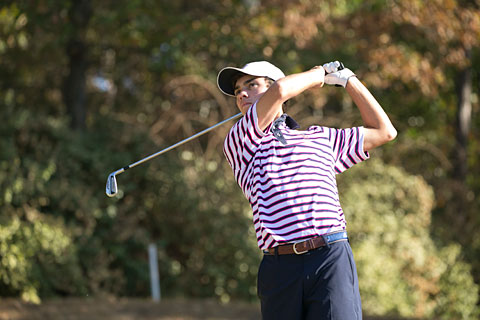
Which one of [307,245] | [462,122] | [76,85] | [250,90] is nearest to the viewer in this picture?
[307,245]

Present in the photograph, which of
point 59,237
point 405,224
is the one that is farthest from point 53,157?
point 405,224

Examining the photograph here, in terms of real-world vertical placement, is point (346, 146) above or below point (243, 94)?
below

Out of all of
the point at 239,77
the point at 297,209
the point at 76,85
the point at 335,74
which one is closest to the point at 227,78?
the point at 239,77

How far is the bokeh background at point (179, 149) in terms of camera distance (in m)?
7.60

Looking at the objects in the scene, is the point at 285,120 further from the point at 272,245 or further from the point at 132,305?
the point at 132,305

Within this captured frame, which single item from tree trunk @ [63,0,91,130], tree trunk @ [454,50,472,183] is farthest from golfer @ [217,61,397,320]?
tree trunk @ [454,50,472,183]

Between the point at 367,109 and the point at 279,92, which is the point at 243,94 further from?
the point at 367,109

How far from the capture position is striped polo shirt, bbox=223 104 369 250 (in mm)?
2652

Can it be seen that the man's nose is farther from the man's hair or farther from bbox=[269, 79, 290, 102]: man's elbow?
bbox=[269, 79, 290, 102]: man's elbow

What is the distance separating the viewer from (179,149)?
29.3ft

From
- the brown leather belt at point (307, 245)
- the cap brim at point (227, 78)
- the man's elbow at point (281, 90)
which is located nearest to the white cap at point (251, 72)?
the cap brim at point (227, 78)

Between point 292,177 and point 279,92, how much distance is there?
0.33m

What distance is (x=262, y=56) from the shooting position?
8125mm

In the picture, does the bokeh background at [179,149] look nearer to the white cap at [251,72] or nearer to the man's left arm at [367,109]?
the white cap at [251,72]
